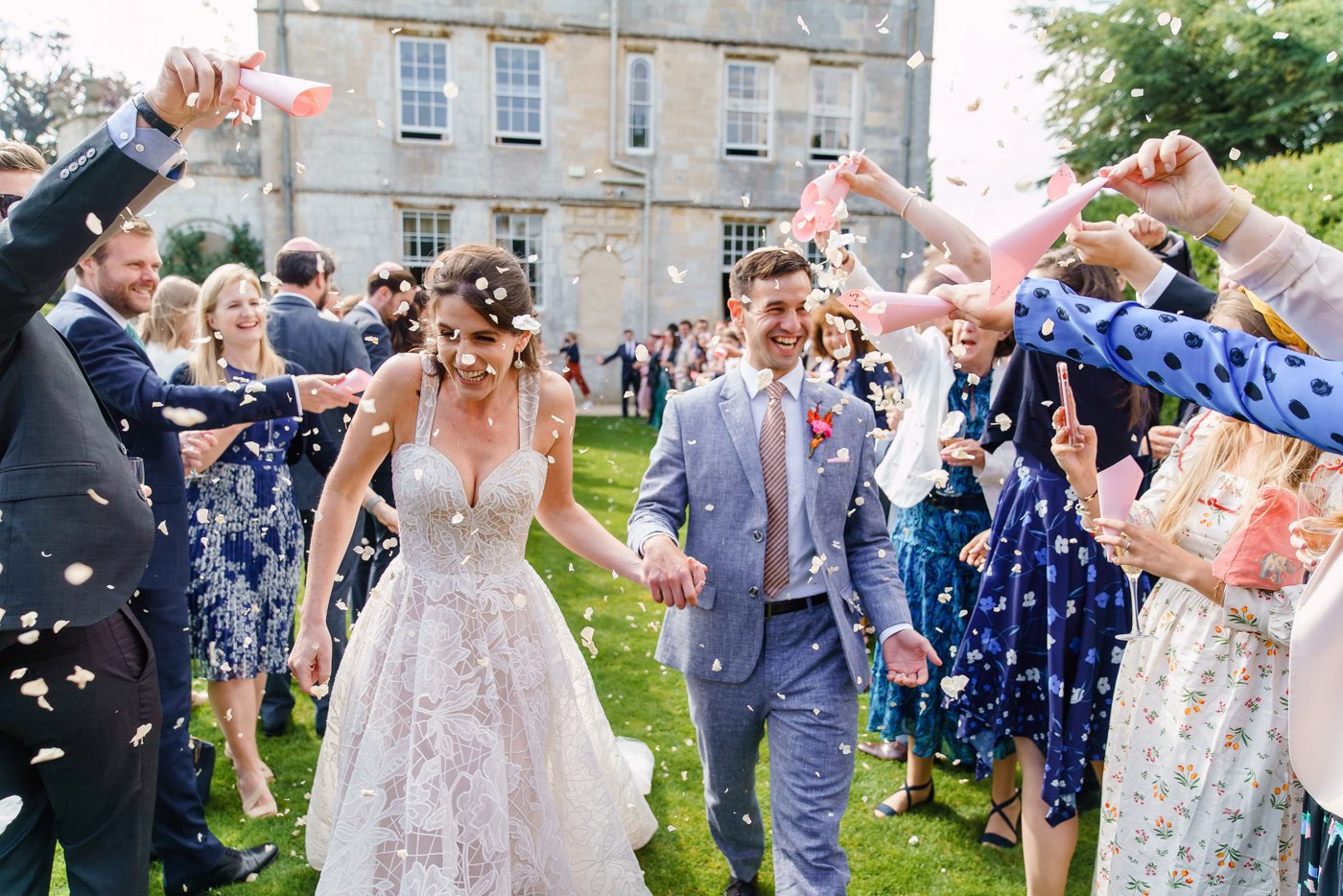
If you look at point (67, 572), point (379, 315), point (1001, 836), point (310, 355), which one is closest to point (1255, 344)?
point (67, 572)

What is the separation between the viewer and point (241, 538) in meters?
4.27

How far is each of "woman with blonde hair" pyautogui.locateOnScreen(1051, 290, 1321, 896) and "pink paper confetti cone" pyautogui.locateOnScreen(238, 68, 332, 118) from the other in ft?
7.52

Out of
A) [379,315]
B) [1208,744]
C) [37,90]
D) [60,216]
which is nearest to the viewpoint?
[60,216]

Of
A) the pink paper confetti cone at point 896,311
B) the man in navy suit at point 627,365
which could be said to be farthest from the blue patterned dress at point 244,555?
the man in navy suit at point 627,365

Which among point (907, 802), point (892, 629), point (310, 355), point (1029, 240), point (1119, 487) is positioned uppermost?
point (1029, 240)

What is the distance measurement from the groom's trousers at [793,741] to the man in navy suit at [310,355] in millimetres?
2486

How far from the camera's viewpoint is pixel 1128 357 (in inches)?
72.3

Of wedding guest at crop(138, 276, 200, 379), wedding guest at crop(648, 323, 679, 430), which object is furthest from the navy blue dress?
wedding guest at crop(648, 323, 679, 430)

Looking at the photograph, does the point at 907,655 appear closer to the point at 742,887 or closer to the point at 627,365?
the point at 742,887

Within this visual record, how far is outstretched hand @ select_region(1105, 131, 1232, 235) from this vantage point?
1.92 metres

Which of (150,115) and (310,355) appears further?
(310,355)

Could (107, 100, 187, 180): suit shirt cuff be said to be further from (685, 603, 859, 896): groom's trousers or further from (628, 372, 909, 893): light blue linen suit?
(685, 603, 859, 896): groom's trousers

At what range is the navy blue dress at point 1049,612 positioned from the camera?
10.7 ft

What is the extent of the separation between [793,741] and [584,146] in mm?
18006
